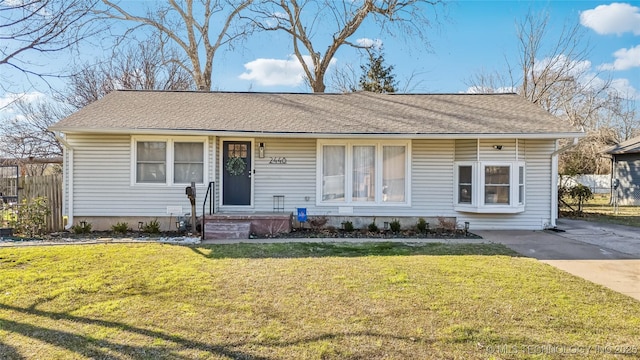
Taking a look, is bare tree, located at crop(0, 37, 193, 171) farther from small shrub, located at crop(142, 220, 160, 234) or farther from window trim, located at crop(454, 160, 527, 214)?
window trim, located at crop(454, 160, 527, 214)

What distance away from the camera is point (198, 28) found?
19.0 m

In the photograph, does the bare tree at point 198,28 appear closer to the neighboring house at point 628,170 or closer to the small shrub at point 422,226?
the small shrub at point 422,226

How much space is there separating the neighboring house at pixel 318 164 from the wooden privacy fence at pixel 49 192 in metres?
0.31

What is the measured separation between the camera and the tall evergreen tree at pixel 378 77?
2150 centimetres

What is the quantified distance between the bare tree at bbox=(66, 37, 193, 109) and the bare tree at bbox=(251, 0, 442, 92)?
231 inches

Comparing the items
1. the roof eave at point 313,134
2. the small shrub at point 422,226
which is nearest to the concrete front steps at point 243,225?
the roof eave at point 313,134

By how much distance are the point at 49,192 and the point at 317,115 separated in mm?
6902

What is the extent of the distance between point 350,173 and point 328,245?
8.47ft

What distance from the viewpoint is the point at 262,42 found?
20.2 m

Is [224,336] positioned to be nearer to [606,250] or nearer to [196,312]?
[196,312]

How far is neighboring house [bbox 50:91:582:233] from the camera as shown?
866 centimetres

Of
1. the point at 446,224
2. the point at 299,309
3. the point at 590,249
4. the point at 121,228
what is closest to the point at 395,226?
the point at 446,224

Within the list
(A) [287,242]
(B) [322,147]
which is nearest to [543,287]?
(A) [287,242]


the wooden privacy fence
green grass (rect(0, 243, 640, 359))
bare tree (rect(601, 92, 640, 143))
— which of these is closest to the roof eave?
the wooden privacy fence
